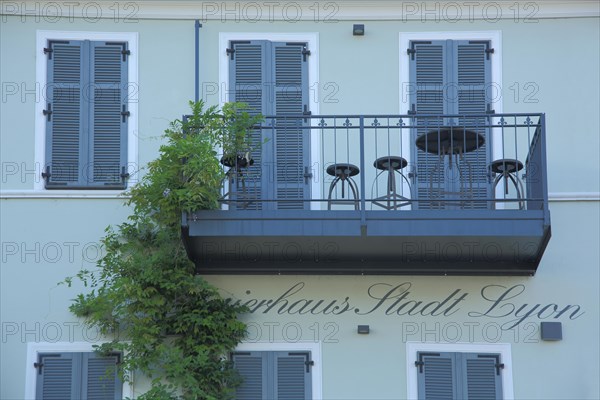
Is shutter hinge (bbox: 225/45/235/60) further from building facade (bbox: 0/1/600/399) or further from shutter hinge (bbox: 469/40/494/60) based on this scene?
shutter hinge (bbox: 469/40/494/60)

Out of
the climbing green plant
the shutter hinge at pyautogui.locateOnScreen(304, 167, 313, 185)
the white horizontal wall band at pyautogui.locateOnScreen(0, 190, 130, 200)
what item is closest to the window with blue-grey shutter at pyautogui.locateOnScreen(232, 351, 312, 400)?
the climbing green plant

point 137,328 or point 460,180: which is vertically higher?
point 460,180

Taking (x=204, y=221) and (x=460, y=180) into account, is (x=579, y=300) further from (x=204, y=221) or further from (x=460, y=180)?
(x=204, y=221)

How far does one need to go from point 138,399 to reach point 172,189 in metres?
2.25

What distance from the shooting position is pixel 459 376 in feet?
46.5

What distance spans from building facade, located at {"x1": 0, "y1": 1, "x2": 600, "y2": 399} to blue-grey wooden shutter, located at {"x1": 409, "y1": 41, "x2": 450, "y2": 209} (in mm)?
24

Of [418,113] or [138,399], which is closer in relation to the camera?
[138,399]

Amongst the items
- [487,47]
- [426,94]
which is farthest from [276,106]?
[487,47]

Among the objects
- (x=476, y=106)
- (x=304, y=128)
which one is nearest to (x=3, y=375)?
(x=304, y=128)

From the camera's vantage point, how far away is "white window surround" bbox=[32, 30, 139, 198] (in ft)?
48.3

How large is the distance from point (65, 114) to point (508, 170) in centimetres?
514

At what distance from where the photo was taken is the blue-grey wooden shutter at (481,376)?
14.1 m

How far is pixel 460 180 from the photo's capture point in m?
14.6

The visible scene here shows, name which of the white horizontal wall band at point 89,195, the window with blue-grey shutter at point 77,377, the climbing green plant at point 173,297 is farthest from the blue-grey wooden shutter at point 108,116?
the window with blue-grey shutter at point 77,377
